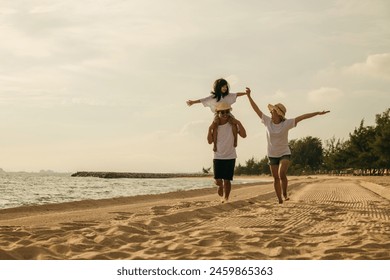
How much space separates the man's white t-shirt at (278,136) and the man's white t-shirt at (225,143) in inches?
28.7

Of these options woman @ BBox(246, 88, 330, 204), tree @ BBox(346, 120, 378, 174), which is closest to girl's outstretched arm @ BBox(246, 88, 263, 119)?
woman @ BBox(246, 88, 330, 204)

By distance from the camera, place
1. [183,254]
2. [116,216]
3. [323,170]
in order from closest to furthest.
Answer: [183,254], [116,216], [323,170]

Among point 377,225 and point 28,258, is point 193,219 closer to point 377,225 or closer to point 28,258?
point 377,225

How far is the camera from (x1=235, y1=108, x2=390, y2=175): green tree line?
4682 centimetres

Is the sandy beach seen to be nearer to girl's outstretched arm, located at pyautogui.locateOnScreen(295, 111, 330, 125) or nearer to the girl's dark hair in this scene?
girl's outstretched arm, located at pyautogui.locateOnScreen(295, 111, 330, 125)

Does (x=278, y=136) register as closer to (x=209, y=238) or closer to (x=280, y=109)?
(x=280, y=109)

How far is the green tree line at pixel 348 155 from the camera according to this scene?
46.8 m

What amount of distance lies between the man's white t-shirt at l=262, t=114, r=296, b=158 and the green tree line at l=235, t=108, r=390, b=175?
128 ft

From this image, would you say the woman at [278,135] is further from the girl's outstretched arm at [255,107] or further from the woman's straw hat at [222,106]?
the woman's straw hat at [222,106]

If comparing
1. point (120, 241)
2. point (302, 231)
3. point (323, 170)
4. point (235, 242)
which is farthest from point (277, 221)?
point (323, 170)

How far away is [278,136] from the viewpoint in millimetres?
9031

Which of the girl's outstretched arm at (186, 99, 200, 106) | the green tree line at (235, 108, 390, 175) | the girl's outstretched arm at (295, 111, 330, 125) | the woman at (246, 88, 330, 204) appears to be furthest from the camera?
the green tree line at (235, 108, 390, 175)
